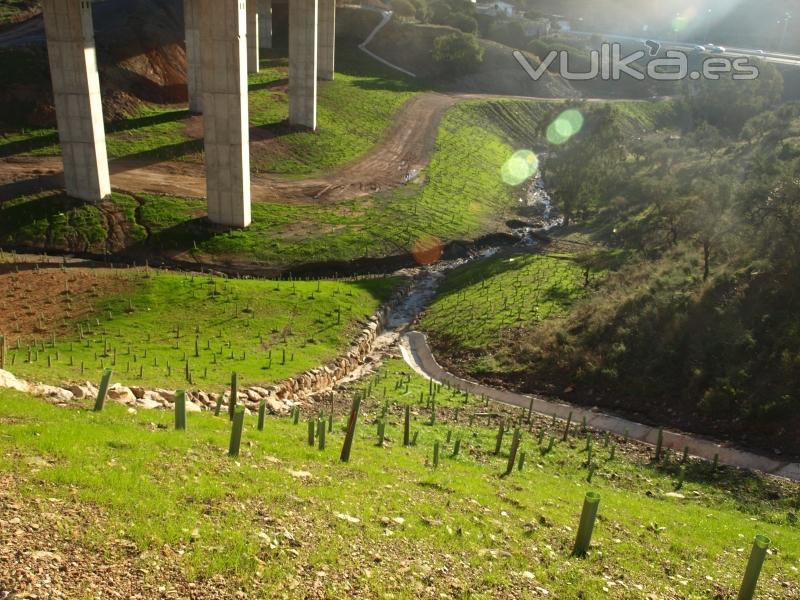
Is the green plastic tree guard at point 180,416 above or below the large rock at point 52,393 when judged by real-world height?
above

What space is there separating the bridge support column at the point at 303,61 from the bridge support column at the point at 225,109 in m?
22.1

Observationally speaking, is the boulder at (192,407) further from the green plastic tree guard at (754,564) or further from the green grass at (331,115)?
the green grass at (331,115)

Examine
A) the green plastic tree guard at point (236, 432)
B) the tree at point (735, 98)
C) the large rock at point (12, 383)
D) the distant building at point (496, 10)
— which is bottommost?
the large rock at point (12, 383)

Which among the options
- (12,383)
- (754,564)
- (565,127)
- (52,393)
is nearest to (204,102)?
(12,383)

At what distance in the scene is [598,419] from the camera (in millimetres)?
30547

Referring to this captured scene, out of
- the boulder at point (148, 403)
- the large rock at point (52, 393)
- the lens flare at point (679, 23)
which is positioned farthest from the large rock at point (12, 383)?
the lens flare at point (679, 23)

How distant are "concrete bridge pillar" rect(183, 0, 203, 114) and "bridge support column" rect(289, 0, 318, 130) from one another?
9.81 metres

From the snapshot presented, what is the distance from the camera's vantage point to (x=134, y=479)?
12.0 meters

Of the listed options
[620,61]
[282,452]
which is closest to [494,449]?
[282,452]

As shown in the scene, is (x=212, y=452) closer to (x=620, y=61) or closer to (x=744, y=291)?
(x=744, y=291)

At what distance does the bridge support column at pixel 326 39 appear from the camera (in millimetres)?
82050

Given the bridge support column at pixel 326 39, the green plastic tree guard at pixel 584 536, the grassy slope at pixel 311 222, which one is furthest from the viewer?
the bridge support column at pixel 326 39

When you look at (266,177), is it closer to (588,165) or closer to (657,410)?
(588,165)

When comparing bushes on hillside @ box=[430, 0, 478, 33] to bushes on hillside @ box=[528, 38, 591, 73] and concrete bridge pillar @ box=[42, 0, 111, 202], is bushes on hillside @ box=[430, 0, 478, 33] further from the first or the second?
concrete bridge pillar @ box=[42, 0, 111, 202]
